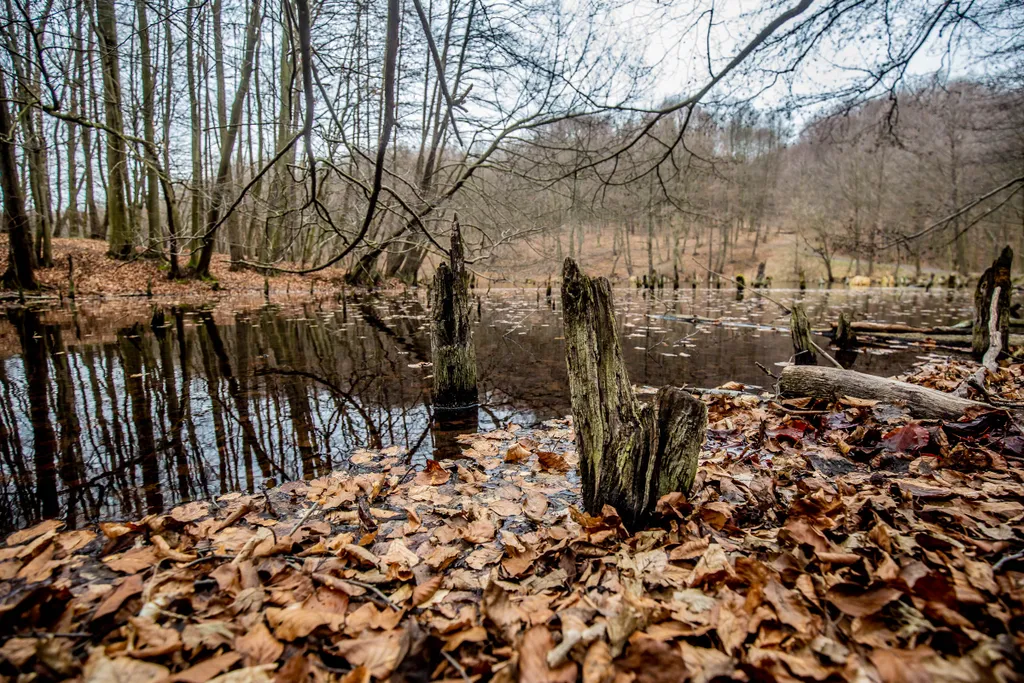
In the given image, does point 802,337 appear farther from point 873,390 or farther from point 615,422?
point 615,422

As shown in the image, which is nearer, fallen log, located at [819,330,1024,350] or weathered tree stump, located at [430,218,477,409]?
weathered tree stump, located at [430,218,477,409]

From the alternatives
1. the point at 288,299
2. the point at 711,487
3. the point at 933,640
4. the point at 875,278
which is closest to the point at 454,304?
the point at 711,487

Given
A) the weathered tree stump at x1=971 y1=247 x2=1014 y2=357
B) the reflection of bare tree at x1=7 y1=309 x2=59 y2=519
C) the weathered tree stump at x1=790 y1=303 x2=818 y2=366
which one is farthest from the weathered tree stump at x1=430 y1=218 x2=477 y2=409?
the weathered tree stump at x1=971 y1=247 x2=1014 y2=357

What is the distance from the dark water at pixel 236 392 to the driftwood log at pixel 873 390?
1957mm

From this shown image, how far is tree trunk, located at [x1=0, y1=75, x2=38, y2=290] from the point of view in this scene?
450 inches

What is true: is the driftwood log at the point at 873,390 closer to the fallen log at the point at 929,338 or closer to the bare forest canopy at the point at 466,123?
the bare forest canopy at the point at 466,123

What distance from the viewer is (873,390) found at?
4.05 m

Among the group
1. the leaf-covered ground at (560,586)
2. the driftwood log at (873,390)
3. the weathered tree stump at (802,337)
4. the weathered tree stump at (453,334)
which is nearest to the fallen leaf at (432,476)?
the leaf-covered ground at (560,586)

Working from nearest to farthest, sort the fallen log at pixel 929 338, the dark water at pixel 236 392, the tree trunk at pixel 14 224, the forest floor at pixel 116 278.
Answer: the dark water at pixel 236 392
the fallen log at pixel 929 338
the tree trunk at pixel 14 224
the forest floor at pixel 116 278

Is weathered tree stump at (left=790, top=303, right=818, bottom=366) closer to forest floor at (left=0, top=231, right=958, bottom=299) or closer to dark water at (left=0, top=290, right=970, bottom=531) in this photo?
dark water at (left=0, top=290, right=970, bottom=531)

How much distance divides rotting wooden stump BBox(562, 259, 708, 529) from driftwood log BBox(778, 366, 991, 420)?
2730 mm

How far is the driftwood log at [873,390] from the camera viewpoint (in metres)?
3.52

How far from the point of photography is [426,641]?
1.40 m

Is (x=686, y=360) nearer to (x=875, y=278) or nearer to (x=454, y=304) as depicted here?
(x=454, y=304)
